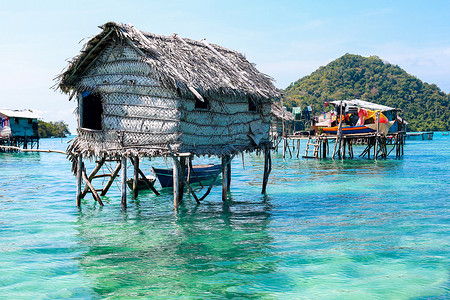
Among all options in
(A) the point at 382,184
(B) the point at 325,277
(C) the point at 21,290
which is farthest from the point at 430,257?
(A) the point at 382,184

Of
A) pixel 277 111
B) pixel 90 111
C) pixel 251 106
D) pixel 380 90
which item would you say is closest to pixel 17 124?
pixel 277 111

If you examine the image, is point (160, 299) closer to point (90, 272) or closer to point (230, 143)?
point (90, 272)

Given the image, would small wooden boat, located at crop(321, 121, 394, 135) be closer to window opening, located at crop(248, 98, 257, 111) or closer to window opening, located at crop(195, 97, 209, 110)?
window opening, located at crop(248, 98, 257, 111)

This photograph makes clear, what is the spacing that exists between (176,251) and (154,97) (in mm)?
4867

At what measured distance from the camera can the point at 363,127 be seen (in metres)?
38.2

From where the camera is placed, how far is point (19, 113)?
5244 centimetres

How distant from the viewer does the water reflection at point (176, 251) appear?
28.6ft

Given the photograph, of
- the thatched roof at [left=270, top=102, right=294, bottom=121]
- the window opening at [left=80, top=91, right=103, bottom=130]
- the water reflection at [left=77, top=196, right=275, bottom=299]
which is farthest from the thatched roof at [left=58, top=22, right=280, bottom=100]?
the water reflection at [left=77, top=196, right=275, bottom=299]

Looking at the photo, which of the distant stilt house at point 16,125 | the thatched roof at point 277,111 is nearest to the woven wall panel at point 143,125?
the thatched roof at point 277,111

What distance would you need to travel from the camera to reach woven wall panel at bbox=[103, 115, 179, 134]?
Result: 44.3 feet

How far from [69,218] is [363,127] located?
28761 millimetres

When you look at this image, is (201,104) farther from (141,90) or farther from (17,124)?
(17,124)

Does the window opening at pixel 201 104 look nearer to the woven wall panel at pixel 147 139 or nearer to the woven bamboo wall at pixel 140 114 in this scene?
the woven bamboo wall at pixel 140 114

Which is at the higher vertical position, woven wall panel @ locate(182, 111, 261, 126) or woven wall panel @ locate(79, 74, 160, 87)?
woven wall panel @ locate(79, 74, 160, 87)
